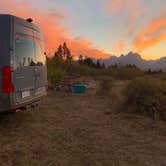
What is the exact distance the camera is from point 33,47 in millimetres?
6617

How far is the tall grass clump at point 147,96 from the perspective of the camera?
8.66 m

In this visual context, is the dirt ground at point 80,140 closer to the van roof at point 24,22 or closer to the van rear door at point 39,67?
the van rear door at point 39,67

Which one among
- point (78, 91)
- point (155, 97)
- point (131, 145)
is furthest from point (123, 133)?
point (78, 91)

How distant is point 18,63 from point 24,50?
478 mm

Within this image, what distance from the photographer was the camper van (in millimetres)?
5434

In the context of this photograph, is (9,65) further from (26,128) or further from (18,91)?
(26,128)

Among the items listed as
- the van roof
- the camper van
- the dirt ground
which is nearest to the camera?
the dirt ground

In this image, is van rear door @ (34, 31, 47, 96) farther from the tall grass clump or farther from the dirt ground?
the tall grass clump

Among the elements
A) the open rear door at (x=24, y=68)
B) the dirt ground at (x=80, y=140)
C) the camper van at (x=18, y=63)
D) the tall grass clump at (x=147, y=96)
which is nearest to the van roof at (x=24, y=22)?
the camper van at (x=18, y=63)

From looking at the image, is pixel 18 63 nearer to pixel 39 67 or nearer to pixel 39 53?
pixel 39 67

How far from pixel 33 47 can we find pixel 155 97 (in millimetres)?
5002

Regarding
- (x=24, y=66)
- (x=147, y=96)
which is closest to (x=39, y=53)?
(x=24, y=66)

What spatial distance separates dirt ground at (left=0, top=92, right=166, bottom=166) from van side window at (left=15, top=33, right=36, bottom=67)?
1818mm

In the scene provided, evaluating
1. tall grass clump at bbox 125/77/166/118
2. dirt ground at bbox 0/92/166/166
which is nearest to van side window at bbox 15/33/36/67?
dirt ground at bbox 0/92/166/166
